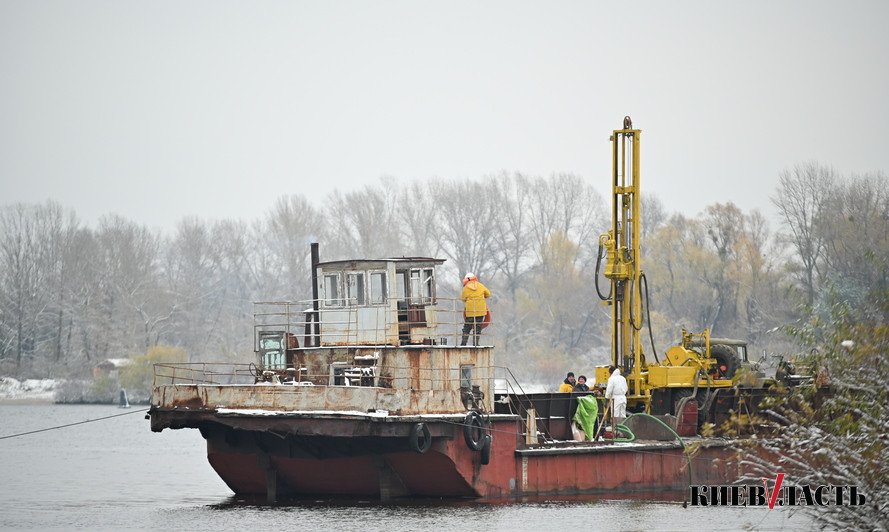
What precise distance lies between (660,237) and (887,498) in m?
61.7

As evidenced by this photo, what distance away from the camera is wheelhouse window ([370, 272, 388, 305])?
27.5 meters

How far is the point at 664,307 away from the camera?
75.1 m

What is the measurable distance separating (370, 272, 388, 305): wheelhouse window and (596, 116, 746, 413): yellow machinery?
17.6 feet

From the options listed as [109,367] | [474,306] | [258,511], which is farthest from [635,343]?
[109,367]

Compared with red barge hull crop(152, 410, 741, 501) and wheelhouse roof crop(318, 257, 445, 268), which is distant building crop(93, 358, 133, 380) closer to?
red barge hull crop(152, 410, 741, 501)

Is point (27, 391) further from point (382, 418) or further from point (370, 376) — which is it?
point (382, 418)

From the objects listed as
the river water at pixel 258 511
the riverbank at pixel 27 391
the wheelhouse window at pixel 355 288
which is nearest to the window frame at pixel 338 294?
the wheelhouse window at pixel 355 288

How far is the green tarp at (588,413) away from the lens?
2911cm

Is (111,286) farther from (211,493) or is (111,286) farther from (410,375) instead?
(410,375)

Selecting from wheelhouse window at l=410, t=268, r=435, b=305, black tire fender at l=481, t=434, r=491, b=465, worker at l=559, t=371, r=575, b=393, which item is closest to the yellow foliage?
worker at l=559, t=371, r=575, b=393

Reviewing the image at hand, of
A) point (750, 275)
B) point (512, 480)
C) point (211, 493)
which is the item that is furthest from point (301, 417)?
point (750, 275)

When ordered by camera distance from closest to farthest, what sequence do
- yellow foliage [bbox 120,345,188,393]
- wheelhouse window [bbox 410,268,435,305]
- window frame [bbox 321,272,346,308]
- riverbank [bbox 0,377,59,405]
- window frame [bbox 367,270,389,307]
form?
window frame [bbox 367,270,389,307], window frame [bbox 321,272,346,308], wheelhouse window [bbox 410,268,435,305], yellow foliage [bbox 120,345,188,393], riverbank [bbox 0,377,59,405]

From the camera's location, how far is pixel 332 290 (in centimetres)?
2806

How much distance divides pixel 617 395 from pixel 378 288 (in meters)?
5.63
